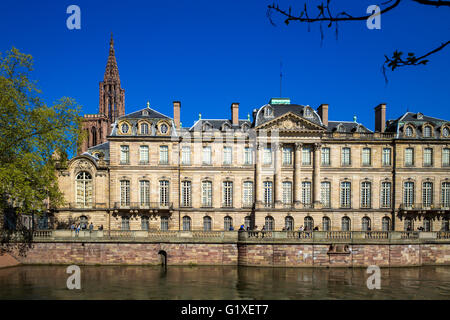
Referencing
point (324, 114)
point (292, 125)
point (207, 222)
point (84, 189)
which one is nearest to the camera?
point (84, 189)

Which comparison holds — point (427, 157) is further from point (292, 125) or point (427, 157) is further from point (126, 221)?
point (126, 221)

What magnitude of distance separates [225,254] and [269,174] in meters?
12.6

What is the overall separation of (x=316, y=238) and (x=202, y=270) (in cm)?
1048

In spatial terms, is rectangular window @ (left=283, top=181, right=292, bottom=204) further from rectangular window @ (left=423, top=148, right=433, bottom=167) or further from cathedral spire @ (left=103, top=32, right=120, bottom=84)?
cathedral spire @ (left=103, top=32, right=120, bottom=84)

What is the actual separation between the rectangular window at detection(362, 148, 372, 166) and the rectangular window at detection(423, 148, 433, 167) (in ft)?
20.8

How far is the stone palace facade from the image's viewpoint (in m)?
39.7

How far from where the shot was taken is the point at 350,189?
4116cm

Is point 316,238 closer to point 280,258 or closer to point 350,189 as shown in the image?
point 280,258

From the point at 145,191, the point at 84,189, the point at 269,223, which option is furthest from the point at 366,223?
the point at 84,189

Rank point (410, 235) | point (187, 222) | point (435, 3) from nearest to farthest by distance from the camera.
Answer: point (435, 3), point (410, 235), point (187, 222)

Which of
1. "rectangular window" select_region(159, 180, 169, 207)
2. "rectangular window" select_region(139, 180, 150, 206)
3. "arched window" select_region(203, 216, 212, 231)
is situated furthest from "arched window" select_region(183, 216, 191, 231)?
"rectangular window" select_region(139, 180, 150, 206)

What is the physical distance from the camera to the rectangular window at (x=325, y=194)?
1613 inches

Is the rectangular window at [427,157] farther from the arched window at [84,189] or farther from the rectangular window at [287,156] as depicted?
the arched window at [84,189]

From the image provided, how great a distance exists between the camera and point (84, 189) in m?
39.7
